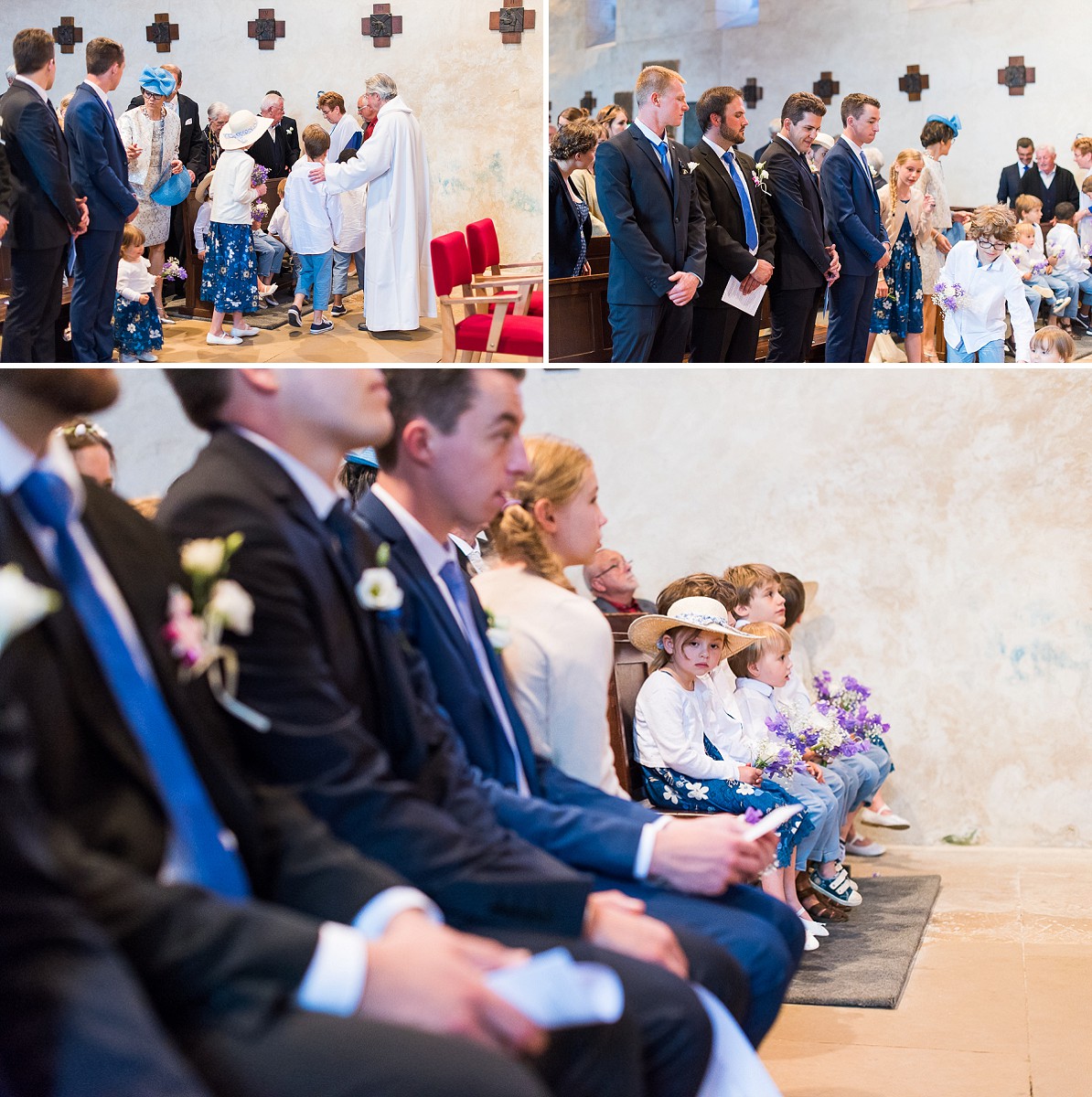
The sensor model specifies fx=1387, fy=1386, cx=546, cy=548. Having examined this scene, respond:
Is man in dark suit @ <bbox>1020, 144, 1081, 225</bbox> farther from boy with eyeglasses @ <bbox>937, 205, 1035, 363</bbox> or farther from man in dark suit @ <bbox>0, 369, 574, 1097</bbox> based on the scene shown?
man in dark suit @ <bbox>0, 369, 574, 1097</bbox>

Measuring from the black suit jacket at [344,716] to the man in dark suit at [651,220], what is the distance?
11.1 ft

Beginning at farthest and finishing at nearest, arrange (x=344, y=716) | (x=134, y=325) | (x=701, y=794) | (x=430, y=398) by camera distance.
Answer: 1. (x=134, y=325)
2. (x=701, y=794)
3. (x=430, y=398)
4. (x=344, y=716)

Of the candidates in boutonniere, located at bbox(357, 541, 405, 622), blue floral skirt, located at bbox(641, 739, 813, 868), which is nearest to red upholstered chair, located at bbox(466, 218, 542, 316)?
blue floral skirt, located at bbox(641, 739, 813, 868)

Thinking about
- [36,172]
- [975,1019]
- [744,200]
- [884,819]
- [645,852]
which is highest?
[36,172]

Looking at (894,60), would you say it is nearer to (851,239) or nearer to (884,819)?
(851,239)

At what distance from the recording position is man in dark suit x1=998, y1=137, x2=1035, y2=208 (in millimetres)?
5168

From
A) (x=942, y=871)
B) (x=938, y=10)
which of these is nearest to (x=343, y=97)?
(x=938, y=10)

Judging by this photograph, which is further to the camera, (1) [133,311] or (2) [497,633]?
(1) [133,311]

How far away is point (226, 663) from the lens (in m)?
1.42

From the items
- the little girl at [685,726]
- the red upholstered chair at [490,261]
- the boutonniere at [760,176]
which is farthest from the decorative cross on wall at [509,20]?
the little girl at [685,726]

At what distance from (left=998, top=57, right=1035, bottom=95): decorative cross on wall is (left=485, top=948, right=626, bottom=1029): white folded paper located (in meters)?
4.68

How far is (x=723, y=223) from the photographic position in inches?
198

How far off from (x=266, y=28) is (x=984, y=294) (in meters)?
2.80

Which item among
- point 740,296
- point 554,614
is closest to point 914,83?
point 740,296
